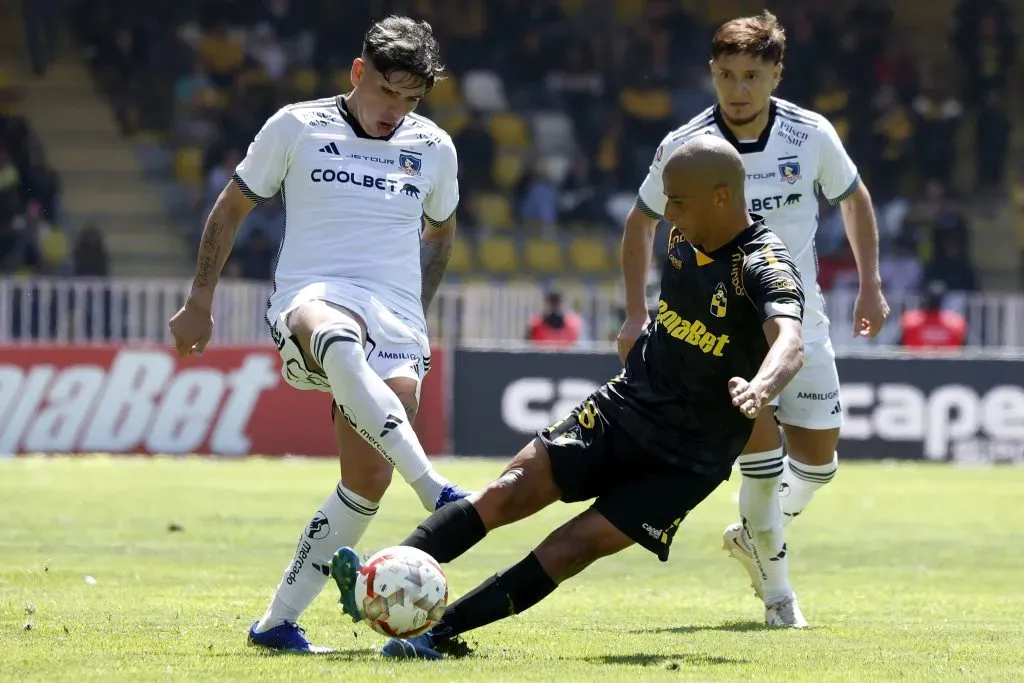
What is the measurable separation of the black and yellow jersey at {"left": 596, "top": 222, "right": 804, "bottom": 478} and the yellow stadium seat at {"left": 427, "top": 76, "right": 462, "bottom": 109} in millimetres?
21702

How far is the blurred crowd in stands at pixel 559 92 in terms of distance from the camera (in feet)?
86.7

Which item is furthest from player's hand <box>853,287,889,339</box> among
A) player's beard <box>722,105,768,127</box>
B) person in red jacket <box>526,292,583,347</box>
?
person in red jacket <box>526,292,583,347</box>

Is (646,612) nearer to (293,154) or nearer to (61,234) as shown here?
(293,154)

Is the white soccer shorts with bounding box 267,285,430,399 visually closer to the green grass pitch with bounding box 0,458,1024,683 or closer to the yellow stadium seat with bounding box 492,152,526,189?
the green grass pitch with bounding box 0,458,1024,683

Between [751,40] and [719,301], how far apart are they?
201 centimetres

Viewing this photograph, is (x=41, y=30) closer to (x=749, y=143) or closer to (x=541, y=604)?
(x=541, y=604)

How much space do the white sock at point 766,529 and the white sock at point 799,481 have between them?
61 centimetres

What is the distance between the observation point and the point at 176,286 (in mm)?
20547

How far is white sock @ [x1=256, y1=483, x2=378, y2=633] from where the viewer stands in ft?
21.4

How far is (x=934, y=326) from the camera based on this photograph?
838 inches

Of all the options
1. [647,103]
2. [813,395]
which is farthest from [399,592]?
[647,103]

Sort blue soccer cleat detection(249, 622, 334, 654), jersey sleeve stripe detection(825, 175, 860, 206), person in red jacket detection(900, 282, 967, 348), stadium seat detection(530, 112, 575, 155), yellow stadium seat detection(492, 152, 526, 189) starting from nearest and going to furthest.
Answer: blue soccer cleat detection(249, 622, 334, 654) → jersey sleeve stripe detection(825, 175, 860, 206) → person in red jacket detection(900, 282, 967, 348) → yellow stadium seat detection(492, 152, 526, 189) → stadium seat detection(530, 112, 575, 155)

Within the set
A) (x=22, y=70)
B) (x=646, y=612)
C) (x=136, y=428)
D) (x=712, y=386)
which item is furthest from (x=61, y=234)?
(x=712, y=386)

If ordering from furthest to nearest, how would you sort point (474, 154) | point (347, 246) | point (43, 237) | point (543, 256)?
point (474, 154) < point (543, 256) < point (43, 237) < point (347, 246)
